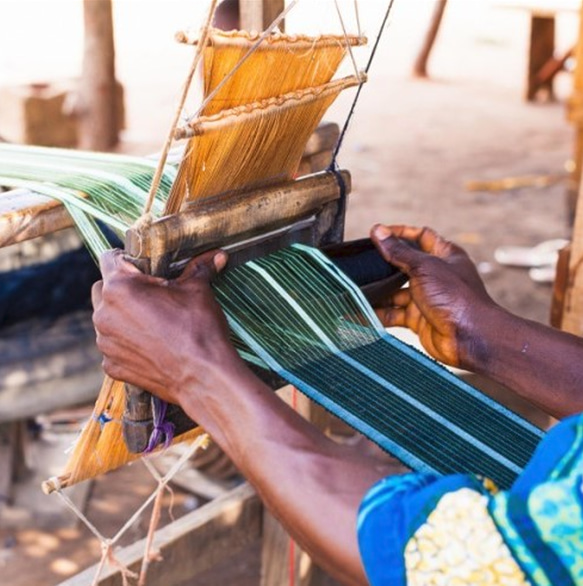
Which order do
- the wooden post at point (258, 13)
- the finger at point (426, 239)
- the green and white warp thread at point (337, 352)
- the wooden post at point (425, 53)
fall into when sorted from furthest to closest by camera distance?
the wooden post at point (425, 53), the wooden post at point (258, 13), the finger at point (426, 239), the green and white warp thread at point (337, 352)

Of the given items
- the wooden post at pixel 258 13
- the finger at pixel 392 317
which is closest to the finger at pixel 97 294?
the finger at pixel 392 317

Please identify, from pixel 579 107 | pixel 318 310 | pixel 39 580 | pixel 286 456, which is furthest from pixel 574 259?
pixel 579 107

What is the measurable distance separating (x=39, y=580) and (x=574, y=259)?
200cm

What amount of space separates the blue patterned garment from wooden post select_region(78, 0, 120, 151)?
16.1 ft

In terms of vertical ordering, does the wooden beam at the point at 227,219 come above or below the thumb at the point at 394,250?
above

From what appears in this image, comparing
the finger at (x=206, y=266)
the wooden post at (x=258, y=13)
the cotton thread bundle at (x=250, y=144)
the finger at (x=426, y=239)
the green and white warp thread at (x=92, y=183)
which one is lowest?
the finger at (x=426, y=239)

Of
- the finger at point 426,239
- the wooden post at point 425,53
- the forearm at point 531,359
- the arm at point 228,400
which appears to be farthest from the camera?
the wooden post at point 425,53

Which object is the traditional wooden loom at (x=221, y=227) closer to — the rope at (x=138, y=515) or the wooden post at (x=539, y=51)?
the rope at (x=138, y=515)

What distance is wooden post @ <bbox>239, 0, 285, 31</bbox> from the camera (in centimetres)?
214

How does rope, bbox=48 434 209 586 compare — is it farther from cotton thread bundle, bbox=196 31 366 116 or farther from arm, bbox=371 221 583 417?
cotton thread bundle, bbox=196 31 366 116

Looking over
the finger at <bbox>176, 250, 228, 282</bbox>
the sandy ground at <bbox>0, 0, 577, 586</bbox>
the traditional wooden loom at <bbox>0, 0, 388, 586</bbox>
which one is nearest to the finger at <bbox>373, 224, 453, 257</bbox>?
the traditional wooden loom at <bbox>0, 0, 388, 586</bbox>

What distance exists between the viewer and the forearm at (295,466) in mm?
1247

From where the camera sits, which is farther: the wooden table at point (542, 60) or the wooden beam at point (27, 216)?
the wooden table at point (542, 60)

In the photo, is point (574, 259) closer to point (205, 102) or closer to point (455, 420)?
point (455, 420)
